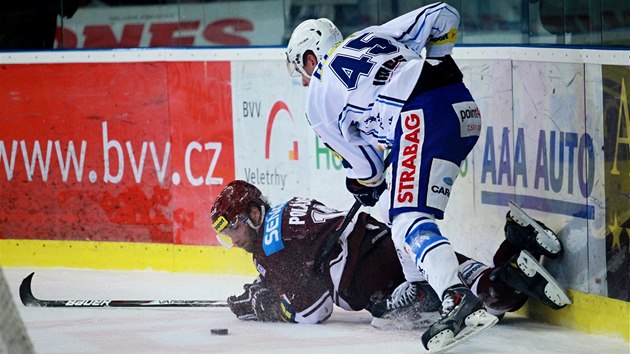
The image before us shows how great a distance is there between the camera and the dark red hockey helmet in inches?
214

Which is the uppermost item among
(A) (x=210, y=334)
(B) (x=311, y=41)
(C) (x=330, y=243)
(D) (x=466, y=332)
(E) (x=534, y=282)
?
(B) (x=311, y=41)

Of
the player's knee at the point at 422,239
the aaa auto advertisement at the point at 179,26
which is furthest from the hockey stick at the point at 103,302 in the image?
the aaa auto advertisement at the point at 179,26

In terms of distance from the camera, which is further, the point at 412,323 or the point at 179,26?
the point at 179,26

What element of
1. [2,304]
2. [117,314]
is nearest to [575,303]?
[117,314]

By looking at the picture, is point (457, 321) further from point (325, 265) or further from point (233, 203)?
point (233, 203)

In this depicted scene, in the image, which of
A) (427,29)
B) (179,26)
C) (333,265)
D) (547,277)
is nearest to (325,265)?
(333,265)

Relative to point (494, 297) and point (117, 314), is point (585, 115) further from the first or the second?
point (117, 314)

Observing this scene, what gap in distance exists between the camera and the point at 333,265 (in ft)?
17.5

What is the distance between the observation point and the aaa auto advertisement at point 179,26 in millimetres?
7090

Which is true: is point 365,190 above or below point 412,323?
above

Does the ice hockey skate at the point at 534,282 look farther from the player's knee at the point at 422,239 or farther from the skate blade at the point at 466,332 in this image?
→ the skate blade at the point at 466,332

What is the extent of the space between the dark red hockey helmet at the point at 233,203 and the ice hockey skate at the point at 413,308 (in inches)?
28.9

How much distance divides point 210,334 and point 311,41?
3.98ft

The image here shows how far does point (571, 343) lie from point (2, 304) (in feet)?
8.80
